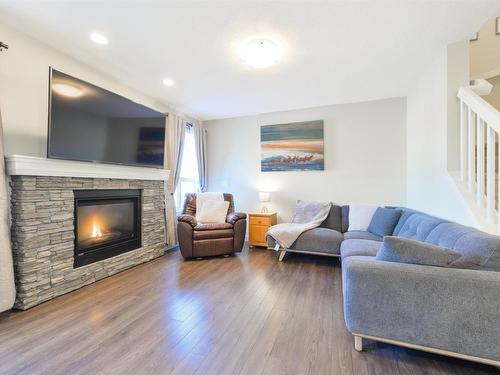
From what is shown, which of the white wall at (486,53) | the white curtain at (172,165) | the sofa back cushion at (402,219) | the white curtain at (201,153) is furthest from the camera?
the white curtain at (201,153)

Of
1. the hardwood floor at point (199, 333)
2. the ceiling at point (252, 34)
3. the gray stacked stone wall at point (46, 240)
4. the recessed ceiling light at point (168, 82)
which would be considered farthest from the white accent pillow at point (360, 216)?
the gray stacked stone wall at point (46, 240)

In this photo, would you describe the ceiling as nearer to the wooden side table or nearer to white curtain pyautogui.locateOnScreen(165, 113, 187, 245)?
white curtain pyautogui.locateOnScreen(165, 113, 187, 245)

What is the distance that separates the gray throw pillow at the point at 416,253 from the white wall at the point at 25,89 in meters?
3.17

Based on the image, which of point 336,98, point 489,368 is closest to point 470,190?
point 489,368

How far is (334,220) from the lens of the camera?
367 cm

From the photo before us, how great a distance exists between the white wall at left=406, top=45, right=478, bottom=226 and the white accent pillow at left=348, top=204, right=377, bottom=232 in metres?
0.58

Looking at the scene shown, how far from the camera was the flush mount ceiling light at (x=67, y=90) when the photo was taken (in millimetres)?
2111

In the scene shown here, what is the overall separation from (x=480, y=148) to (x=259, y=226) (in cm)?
292

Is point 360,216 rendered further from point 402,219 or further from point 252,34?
point 252,34

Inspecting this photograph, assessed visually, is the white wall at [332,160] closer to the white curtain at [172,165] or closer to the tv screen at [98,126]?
the white curtain at [172,165]

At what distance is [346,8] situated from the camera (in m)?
1.78

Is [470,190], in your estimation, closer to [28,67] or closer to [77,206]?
[77,206]

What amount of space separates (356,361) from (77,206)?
2.88 metres

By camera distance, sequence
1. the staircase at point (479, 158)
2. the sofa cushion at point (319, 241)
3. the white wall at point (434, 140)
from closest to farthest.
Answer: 1. the staircase at point (479, 158)
2. the white wall at point (434, 140)
3. the sofa cushion at point (319, 241)
